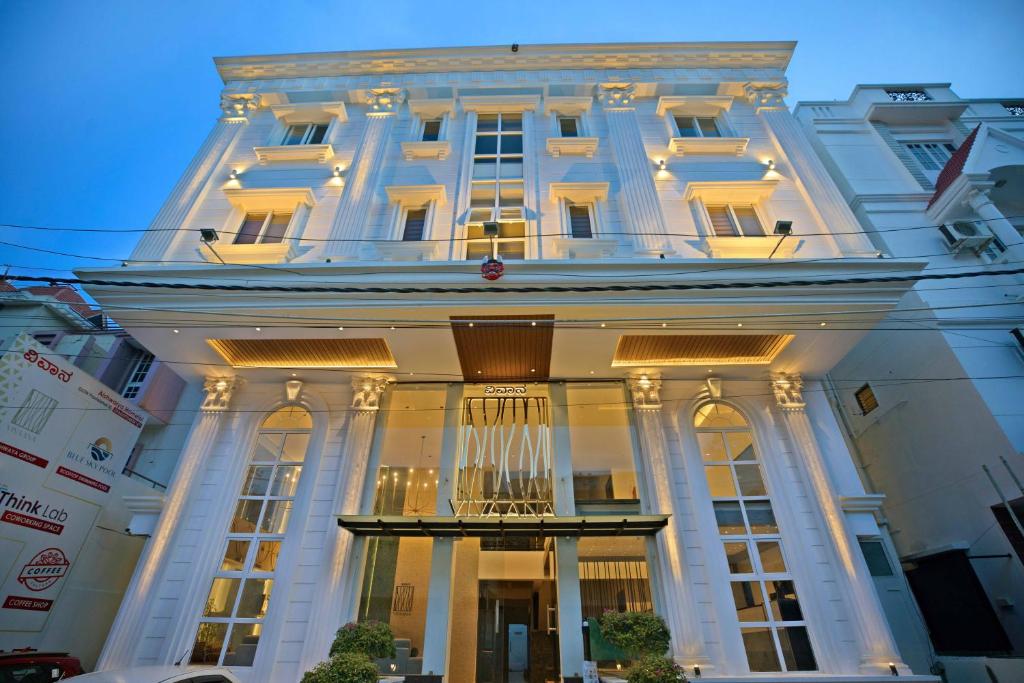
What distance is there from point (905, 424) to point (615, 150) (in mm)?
9478

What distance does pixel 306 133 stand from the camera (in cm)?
1246

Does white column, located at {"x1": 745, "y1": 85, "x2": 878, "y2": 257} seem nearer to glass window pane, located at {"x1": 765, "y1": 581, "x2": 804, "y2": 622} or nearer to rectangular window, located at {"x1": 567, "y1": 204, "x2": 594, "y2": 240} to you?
rectangular window, located at {"x1": 567, "y1": 204, "x2": 594, "y2": 240}

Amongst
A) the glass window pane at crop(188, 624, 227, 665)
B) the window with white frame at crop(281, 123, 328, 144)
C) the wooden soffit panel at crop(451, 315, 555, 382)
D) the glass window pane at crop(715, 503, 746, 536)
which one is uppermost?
the window with white frame at crop(281, 123, 328, 144)

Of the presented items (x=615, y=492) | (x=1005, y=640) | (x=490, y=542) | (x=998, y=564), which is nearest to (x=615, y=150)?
(x=615, y=492)

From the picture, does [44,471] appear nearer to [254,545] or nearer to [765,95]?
[254,545]

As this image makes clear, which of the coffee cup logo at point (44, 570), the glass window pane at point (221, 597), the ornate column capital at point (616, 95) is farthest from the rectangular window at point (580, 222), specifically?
the coffee cup logo at point (44, 570)

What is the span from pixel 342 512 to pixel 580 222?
7684 mm

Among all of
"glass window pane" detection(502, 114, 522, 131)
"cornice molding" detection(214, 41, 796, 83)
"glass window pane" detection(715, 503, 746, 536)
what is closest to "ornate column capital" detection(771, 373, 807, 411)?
"glass window pane" detection(715, 503, 746, 536)

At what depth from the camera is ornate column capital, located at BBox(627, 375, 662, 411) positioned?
9.33 meters

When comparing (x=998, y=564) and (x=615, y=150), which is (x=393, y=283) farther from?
(x=998, y=564)

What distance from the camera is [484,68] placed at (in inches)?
522

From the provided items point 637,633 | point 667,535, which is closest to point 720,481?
point 667,535

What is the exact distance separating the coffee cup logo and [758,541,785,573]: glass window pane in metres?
12.7

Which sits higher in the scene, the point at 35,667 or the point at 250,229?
the point at 250,229
